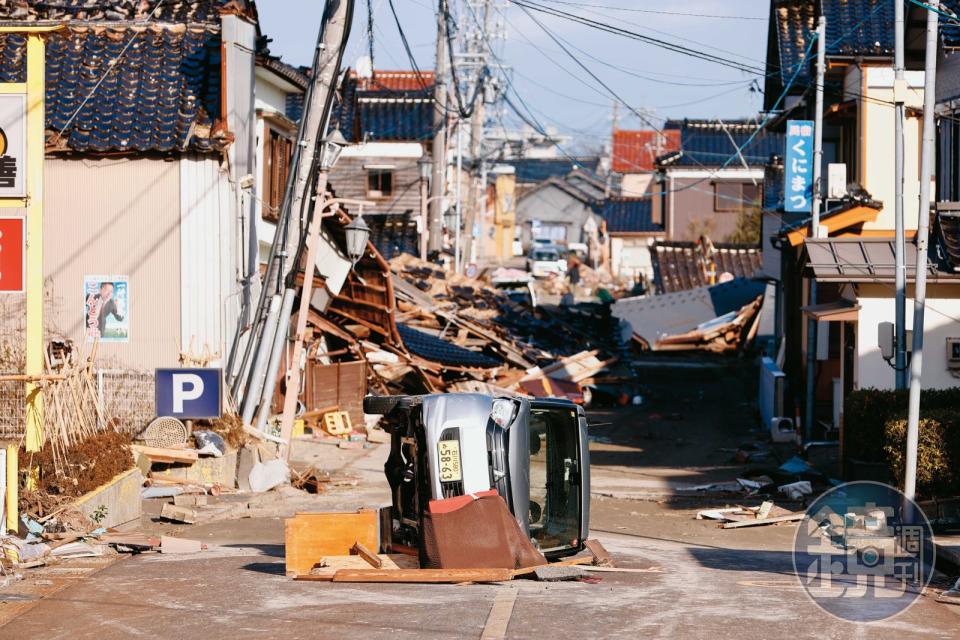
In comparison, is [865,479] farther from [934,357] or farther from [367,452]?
[367,452]

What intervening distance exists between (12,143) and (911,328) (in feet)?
40.3

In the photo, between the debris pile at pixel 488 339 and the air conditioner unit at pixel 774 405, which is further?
the debris pile at pixel 488 339

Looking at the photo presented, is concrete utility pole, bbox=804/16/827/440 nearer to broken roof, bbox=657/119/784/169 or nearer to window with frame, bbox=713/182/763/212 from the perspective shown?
broken roof, bbox=657/119/784/169

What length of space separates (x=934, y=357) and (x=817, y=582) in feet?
27.2

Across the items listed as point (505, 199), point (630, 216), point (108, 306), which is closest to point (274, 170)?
point (108, 306)

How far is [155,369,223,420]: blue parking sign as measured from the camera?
1677 cm

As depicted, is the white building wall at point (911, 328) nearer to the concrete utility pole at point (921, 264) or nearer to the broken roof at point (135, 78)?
the concrete utility pole at point (921, 264)

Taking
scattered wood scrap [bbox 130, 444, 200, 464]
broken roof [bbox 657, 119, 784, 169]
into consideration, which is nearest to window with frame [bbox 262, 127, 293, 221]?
scattered wood scrap [bbox 130, 444, 200, 464]

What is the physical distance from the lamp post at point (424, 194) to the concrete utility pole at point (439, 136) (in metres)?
0.25

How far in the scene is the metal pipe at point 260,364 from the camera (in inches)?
696

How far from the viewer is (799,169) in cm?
2208

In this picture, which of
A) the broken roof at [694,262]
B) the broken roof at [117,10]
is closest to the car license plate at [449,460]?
the broken roof at [117,10]

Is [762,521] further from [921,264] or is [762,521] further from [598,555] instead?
[598,555]

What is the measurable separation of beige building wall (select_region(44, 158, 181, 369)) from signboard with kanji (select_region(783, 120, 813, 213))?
36.4 feet
